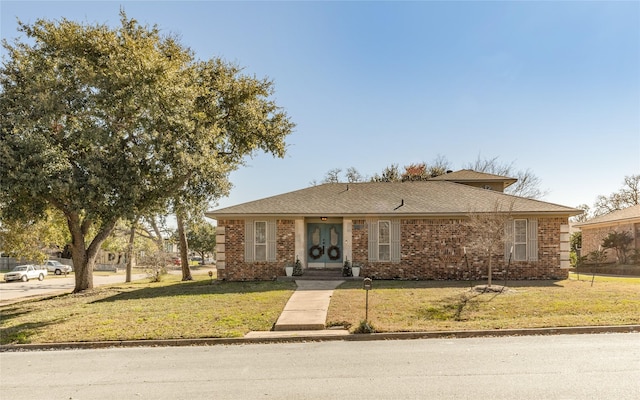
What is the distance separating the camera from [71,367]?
8633 millimetres

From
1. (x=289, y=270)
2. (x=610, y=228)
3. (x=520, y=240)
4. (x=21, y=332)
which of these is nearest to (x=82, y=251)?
(x=21, y=332)

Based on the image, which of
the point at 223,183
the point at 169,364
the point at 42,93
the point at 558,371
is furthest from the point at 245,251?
the point at 558,371

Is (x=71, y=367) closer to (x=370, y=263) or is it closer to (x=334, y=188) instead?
(x=370, y=263)

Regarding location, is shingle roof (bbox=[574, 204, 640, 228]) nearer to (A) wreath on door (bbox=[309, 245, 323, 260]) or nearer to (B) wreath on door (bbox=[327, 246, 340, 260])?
(B) wreath on door (bbox=[327, 246, 340, 260])

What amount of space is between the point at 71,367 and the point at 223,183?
1343 centimetres

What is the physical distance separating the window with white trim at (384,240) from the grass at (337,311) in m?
2.63

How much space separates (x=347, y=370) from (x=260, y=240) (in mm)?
13164

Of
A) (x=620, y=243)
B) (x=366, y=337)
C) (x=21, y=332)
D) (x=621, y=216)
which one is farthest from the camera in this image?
(x=621, y=216)

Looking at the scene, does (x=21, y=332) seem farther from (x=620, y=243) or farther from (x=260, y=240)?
(x=620, y=243)

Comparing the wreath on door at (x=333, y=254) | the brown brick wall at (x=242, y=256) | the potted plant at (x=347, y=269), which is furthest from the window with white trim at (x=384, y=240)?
the brown brick wall at (x=242, y=256)

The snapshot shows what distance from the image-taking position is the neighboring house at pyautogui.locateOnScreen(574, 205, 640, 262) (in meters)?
30.2

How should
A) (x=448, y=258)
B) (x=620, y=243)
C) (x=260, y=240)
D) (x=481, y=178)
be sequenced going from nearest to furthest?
(x=448, y=258)
(x=260, y=240)
(x=481, y=178)
(x=620, y=243)

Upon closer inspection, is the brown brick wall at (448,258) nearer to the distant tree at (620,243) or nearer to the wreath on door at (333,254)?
the wreath on door at (333,254)

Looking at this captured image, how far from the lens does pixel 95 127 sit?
1645 cm
